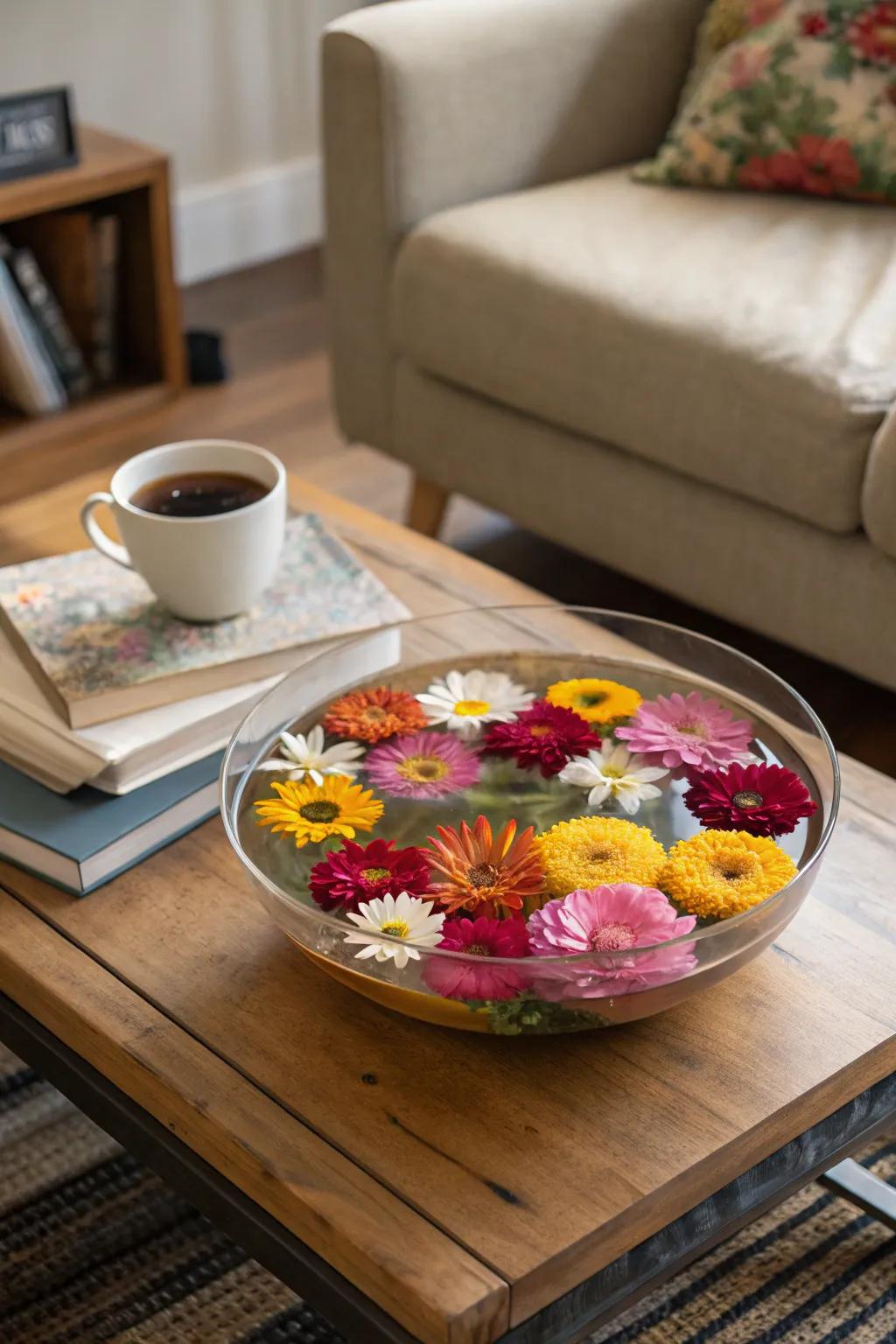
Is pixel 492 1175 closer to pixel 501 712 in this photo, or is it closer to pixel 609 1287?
pixel 609 1287

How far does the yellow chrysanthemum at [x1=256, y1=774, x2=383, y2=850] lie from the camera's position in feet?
2.67

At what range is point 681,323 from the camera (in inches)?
58.6

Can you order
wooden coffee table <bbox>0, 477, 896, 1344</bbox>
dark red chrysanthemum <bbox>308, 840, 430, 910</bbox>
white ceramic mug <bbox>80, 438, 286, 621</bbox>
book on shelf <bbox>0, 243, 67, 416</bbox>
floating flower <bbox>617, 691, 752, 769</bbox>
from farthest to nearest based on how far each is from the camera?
book on shelf <bbox>0, 243, 67, 416</bbox> < white ceramic mug <bbox>80, 438, 286, 621</bbox> < floating flower <bbox>617, 691, 752, 769</bbox> < dark red chrysanthemum <bbox>308, 840, 430, 910</bbox> < wooden coffee table <bbox>0, 477, 896, 1344</bbox>

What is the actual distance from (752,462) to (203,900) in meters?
0.82

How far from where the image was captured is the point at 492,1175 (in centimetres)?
67

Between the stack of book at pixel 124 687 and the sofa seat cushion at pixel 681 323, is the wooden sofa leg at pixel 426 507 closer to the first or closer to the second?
the sofa seat cushion at pixel 681 323

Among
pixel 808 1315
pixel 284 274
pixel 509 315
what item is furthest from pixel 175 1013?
pixel 284 274

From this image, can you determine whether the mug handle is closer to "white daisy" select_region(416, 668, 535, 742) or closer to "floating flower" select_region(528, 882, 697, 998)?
"white daisy" select_region(416, 668, 535, 742)

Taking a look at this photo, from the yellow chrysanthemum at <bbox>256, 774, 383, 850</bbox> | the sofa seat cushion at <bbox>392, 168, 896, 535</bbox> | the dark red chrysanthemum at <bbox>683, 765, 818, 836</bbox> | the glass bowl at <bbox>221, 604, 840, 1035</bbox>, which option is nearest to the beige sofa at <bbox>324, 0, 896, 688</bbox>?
the sofa seat cushion at <bbox>392, 168, 896, 535</bbox>

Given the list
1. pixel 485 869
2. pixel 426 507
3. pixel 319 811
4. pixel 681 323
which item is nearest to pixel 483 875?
pixel 485 869

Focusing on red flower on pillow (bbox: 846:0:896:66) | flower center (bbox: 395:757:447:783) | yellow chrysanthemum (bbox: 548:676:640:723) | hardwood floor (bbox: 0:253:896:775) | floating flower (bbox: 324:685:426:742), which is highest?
red flower on pillow (bbox: 846:0:896:66)

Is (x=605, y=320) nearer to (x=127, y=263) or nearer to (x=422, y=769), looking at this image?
(x=422, y=769)

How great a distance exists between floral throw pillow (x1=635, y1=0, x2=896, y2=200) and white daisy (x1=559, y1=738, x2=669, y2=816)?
1.10 m

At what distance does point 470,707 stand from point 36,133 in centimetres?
155
